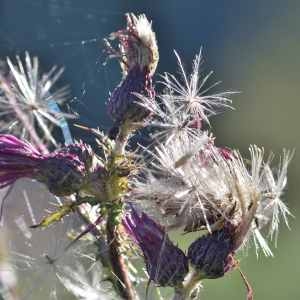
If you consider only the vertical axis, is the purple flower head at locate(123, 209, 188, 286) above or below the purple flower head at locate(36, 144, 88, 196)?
below

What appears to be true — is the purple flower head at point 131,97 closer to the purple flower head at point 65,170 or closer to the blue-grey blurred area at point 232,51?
the purple flower head at point 65,170

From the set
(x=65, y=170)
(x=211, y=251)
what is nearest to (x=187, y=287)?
(x=211, y=251)

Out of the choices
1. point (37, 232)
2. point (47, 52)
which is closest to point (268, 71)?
point (47, 52)

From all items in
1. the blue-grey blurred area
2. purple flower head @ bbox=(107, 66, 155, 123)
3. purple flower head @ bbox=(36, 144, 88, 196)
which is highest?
purple flower head @ bbox=(107, 66, 155, 123)

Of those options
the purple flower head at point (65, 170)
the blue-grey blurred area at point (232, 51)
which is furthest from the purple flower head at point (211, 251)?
the blue-grey blurred area at point (232, 51)

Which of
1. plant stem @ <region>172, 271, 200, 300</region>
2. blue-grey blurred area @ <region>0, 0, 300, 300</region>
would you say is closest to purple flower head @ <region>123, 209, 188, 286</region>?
plant stem @ <region>172, 271, 200, 300</region>

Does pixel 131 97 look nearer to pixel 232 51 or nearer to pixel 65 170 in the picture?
pixel 65 170

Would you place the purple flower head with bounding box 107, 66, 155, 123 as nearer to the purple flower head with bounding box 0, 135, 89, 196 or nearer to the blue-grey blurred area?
the purple flower head with bounding box 0, 135, 89, 196
